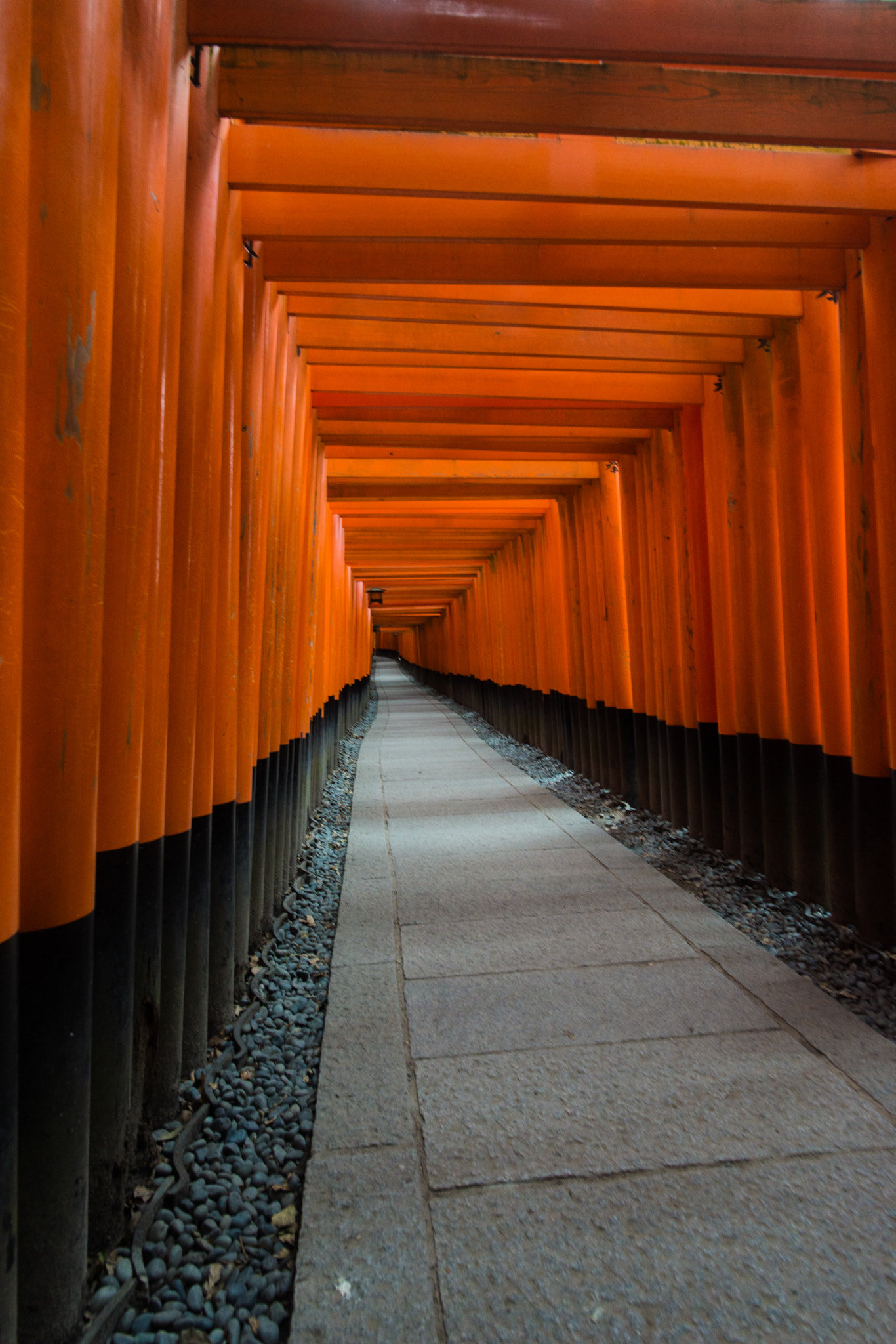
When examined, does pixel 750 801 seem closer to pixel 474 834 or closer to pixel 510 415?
pixel 474 834

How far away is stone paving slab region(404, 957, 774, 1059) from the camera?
2838mm

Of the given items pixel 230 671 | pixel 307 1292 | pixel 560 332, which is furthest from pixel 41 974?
pixel 560 332

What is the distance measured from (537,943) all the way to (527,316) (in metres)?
3.58

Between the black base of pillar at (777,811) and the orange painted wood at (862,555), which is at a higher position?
the orange painted wood at (862,555)

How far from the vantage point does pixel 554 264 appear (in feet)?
12.5

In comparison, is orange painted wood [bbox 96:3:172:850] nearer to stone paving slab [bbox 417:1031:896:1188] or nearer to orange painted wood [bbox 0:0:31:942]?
orange painted wood [bbox 0:0:31:942]

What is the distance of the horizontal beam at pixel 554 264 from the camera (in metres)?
3.80

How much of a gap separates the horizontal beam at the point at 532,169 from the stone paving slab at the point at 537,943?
11.3ft

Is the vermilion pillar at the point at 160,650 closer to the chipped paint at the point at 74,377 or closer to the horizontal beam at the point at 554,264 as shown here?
the chipped paint at the point at 74,377

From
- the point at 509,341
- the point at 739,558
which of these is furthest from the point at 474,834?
the point at 509,341

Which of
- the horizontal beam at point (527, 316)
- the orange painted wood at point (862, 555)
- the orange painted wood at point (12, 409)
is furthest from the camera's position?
the horizontal beam at point (527, 316)

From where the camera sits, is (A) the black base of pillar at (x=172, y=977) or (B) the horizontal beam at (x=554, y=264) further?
(B) the horizontal beam at (x=554, y=264)

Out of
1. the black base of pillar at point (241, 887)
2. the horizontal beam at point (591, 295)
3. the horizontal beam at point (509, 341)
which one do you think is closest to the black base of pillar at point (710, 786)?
the horizontal beam at point (509, 341)

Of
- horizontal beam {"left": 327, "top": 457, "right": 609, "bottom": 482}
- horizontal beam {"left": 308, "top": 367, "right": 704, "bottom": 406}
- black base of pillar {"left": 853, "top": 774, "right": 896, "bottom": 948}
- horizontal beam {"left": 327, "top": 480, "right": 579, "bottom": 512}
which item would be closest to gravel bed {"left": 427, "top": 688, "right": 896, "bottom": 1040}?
black base of pillar {"left": 853, "top": 774, "right": 896, "bottom": 948}
